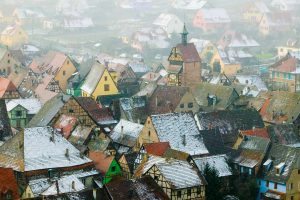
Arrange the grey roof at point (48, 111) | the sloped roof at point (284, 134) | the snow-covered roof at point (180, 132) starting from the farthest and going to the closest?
the grey roof at point (48, 111) → the sloped roof at point (284, 134) → the snow-covered roof at point (180, 132)

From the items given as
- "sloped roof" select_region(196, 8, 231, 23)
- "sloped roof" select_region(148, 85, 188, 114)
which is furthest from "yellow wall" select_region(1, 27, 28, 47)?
"sloped roof" select_region(148, 85, 188, 114)

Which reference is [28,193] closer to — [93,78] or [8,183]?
[8,183]

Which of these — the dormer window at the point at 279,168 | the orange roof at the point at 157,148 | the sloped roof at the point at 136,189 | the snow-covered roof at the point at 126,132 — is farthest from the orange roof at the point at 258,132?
the sloped roof at the point at 136,189

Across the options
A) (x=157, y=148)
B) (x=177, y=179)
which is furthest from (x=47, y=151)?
(x=177, y=179)

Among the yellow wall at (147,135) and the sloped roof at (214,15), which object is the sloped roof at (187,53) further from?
the sloped roof at (214,15)

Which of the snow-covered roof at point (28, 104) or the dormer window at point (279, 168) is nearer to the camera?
the dormer window at point (279, 168)

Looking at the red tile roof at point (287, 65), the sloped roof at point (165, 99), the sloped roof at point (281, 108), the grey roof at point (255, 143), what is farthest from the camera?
the red tile roof at point (287, 65)

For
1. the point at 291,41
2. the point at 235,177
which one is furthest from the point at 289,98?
the point at 291,41
